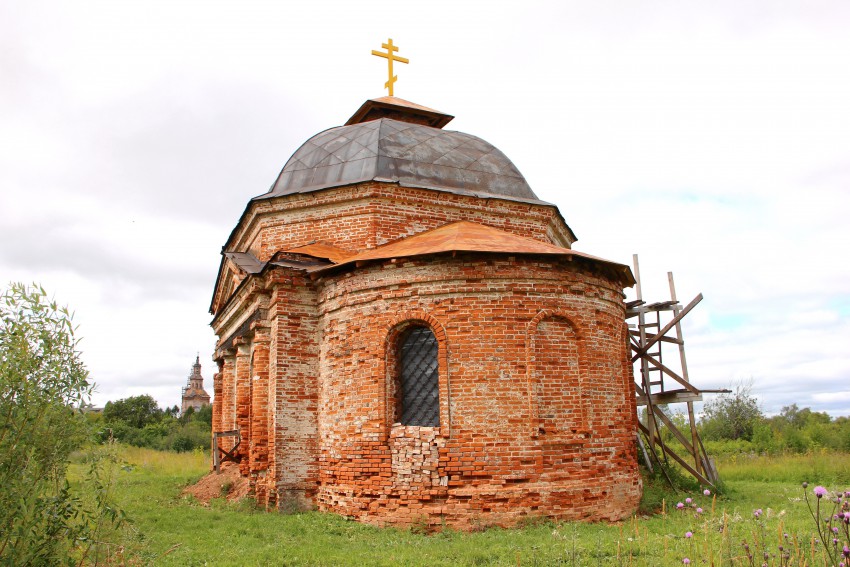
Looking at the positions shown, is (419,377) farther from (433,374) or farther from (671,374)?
(671,374)

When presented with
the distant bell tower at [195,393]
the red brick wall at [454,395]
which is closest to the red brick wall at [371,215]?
the red brick wall at [454,395]

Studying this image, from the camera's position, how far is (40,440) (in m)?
4.96

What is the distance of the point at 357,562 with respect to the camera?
6.92 meters

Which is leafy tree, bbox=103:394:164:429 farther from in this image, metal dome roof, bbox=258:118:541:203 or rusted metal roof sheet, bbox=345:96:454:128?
metal dome roof, bbox=258:118:541:203

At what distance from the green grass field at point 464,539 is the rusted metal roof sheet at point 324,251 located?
433 centimetres

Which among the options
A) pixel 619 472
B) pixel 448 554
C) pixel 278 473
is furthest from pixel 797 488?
pixel 278 473

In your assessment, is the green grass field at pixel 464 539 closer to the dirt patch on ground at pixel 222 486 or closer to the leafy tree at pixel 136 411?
the dirt patch on ground at pixel 222 486

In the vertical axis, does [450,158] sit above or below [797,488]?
above

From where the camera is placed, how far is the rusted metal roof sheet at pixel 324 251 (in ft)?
37.4

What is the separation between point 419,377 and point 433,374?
9.7 inches

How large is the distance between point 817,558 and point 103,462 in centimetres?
624

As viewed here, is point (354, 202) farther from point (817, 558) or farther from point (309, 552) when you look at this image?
point (817, 558)

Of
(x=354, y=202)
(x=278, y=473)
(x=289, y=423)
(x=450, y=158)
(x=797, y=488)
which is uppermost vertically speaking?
(x=450, y=158)

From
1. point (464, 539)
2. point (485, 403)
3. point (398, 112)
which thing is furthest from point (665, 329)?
point (398, 112)
